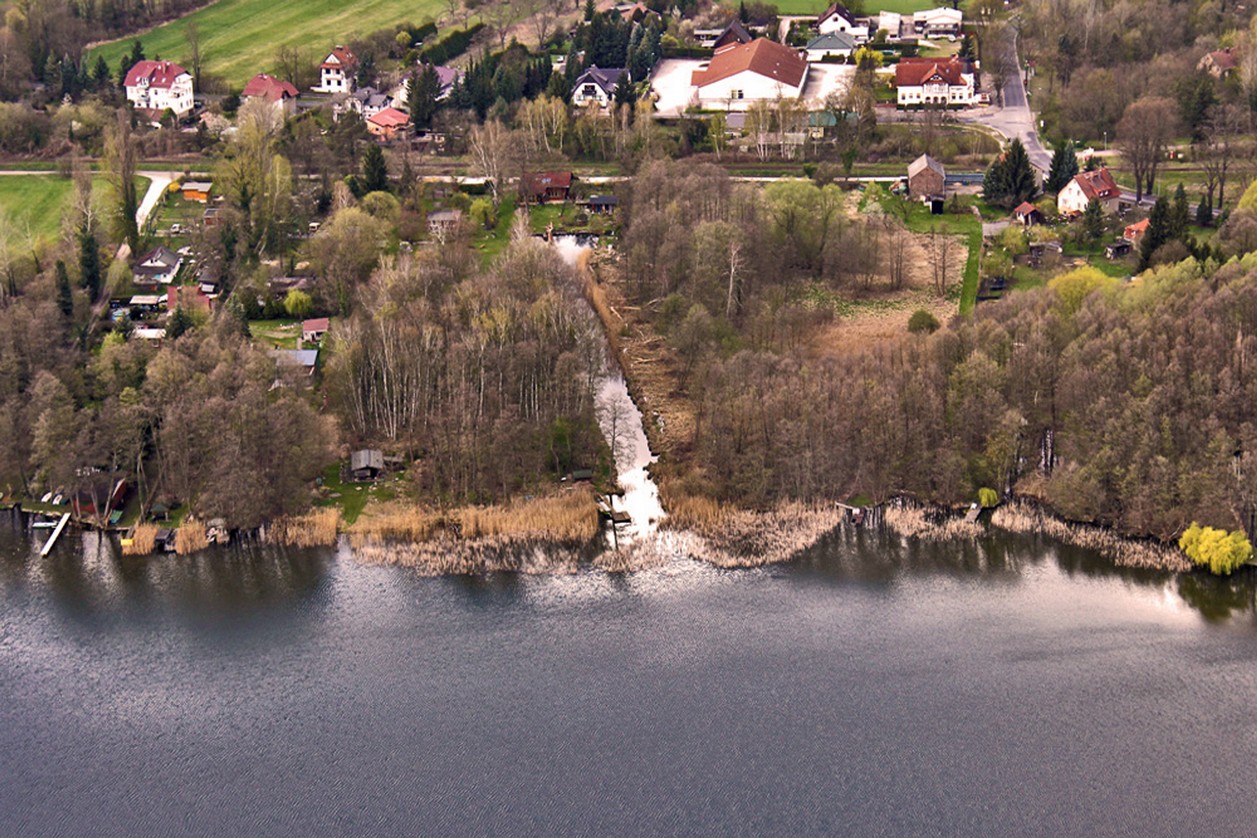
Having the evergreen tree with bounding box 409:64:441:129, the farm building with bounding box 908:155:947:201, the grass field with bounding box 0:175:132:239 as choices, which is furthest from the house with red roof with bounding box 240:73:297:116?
the farm building with bounding box 908:155:947:201

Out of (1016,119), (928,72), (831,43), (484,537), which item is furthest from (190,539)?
(831,43)

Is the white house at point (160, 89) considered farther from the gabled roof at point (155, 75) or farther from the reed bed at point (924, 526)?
the reed bed at point (924, 526)

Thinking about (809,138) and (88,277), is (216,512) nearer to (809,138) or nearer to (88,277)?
(88,277)

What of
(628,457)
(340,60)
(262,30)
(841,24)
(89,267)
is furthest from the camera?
(262,30)

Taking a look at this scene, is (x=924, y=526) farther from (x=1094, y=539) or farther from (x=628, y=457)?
(x=628, y=457)

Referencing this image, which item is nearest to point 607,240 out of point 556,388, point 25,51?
point 556,388
